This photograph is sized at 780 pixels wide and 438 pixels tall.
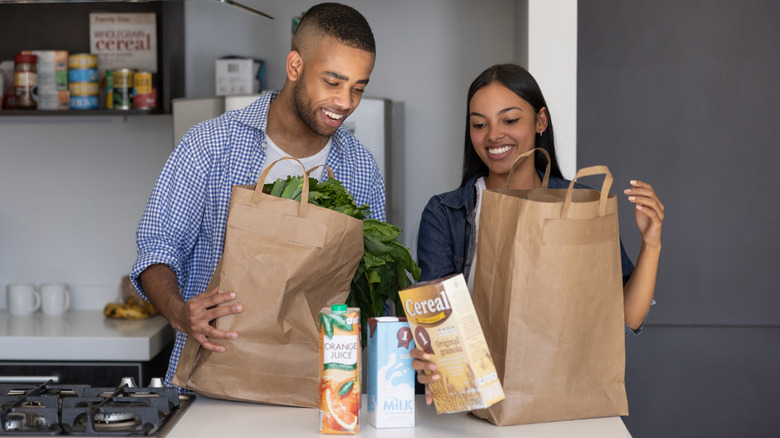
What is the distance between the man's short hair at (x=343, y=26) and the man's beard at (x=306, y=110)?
0.12 m

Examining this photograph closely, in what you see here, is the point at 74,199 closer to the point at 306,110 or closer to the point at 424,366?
the point at 306,110

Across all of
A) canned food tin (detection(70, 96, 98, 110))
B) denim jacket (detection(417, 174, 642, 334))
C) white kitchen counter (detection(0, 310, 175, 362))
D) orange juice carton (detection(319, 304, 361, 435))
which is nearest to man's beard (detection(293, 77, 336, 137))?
denim jacket (detection(417, 174, 642, 334))

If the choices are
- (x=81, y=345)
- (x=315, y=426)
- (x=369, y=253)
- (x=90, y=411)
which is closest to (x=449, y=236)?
(x=369, y=253)

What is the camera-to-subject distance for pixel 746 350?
2.65m

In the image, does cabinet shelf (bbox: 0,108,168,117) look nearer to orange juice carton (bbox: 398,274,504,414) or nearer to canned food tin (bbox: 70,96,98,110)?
canned food tin (bbox: 70,96,98,110)

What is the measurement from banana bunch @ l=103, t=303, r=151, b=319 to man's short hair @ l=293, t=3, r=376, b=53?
1.62m

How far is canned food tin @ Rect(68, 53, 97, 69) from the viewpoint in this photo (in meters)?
2.89

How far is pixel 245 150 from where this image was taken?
5.68 feet

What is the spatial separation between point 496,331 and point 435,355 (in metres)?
0.14

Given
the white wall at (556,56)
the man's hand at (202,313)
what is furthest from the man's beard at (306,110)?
the white wall at (556,56)

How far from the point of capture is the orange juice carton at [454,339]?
116 cm

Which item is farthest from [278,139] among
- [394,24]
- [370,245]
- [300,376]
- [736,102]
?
[736,102]

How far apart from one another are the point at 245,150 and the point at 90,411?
68 cm

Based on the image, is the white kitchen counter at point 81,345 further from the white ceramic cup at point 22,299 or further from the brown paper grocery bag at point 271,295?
the brown paper grocery bag at point 271,295
